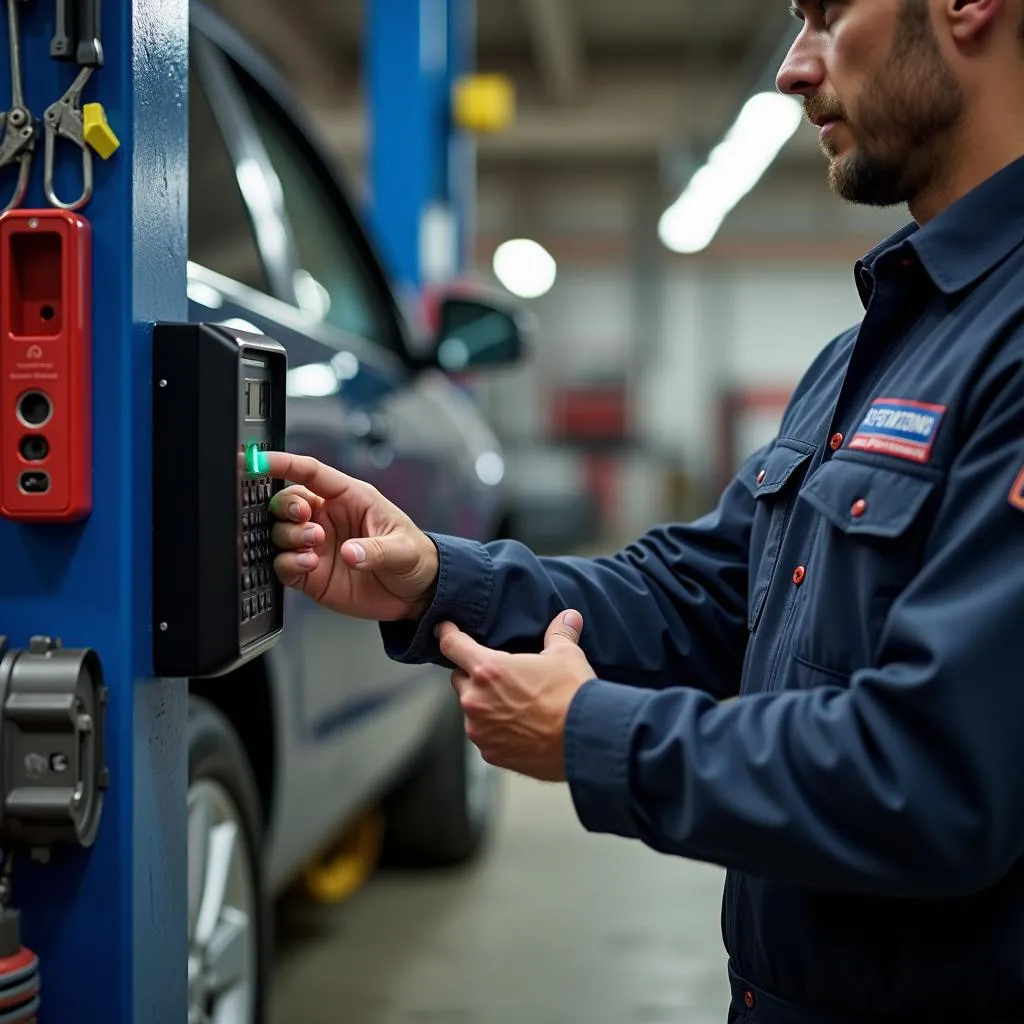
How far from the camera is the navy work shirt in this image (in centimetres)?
90

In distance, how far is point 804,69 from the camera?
1.16 m

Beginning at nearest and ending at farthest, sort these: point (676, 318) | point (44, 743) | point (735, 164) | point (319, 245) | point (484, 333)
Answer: point (44, 743) < point (319, 245) < point (484, 333) < point (735, 164) < point (676, 318)

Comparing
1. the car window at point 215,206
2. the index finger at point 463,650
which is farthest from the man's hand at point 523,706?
the car window at point 215,206

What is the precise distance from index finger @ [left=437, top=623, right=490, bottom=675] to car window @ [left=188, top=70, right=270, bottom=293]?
920 millimetres

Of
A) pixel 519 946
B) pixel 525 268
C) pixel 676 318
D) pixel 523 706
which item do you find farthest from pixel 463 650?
pixel 676 318

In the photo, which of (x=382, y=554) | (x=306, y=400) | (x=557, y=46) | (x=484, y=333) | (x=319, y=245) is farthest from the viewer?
(x=557, y=46)

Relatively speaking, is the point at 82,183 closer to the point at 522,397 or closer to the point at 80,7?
the point at 80,7

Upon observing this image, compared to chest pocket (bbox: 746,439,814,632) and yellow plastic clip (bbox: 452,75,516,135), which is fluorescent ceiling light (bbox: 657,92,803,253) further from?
chest pocket (bbox: 746,439,814,632)

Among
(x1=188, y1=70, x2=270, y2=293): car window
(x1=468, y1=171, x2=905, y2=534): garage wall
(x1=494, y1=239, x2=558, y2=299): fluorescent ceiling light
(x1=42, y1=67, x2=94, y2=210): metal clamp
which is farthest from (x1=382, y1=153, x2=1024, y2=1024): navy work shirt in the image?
(x1=494, y1=239, x2=558, y2=299): fluorescent ceiling light

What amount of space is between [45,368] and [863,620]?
703 mm

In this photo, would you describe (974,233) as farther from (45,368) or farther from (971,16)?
(45,368)

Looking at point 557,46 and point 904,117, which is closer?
point 904,117

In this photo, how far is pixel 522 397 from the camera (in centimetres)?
1606

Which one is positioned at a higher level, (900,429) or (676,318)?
(676,318)
